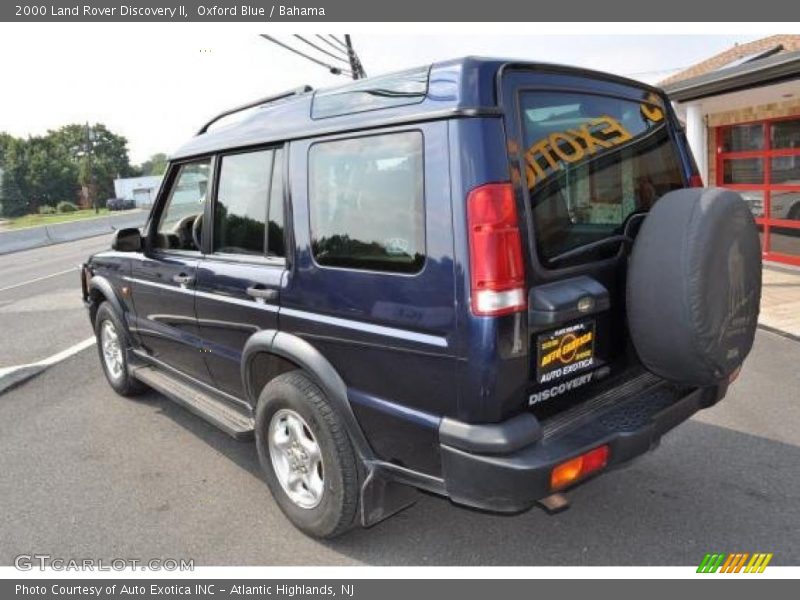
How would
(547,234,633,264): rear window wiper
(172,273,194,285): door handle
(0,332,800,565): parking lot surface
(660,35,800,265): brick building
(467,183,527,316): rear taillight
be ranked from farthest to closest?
(660,35,800,265): brick building < (172,273,194,285): door handle < (0,332,800,565): parking lot surface < (547,234,633,264): rear window wiper < (467,183,527,316): rear taillight

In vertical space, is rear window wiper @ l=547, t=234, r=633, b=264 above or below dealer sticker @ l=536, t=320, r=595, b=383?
above

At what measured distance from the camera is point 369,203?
8.82ft

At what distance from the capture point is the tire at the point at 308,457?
285 centimetres

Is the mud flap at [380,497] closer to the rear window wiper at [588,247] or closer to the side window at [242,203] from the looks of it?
the rear window wiper at [588,247]

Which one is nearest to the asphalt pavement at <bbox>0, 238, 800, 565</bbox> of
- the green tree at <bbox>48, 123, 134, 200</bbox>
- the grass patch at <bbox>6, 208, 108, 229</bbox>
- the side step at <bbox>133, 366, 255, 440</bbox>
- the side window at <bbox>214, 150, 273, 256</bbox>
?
the side step at <bbox>133, 366, 255, 440</bbox>

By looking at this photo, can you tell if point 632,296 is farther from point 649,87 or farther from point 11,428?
point 11,428

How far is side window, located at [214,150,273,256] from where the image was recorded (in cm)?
328

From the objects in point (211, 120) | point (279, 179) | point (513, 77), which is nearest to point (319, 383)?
point (279, 179)

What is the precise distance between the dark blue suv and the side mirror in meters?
1.23

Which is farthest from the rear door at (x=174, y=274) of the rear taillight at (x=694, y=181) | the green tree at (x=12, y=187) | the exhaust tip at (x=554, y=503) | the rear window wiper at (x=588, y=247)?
the green tree at (x=12, y=187)

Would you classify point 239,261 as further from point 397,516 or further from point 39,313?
point 39,313

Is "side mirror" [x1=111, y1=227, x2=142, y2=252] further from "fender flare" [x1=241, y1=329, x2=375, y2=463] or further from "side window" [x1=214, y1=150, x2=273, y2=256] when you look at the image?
"fender flare" [x1=241, y1=329, x2=375, y2=463]

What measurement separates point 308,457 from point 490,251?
4.66 feet

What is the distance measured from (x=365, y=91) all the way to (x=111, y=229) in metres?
33.8
